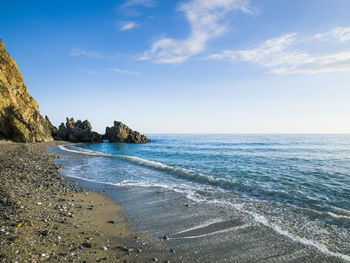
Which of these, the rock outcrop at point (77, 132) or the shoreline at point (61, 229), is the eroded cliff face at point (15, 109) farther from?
the shoreline at point (61, 229)

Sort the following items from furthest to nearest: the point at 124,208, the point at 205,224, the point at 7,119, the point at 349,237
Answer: the point at 7,119, the point at 124,208, the point at 205,224, the point at 349,237

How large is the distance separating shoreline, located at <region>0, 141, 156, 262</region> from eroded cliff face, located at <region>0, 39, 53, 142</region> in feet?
140

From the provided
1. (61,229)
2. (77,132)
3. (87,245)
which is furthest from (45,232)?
(77,132)

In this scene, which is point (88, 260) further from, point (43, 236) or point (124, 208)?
point (124, 208)

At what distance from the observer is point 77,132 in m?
73.0

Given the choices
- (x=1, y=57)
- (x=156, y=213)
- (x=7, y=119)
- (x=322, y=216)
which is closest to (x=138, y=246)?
(x=156, y=213)

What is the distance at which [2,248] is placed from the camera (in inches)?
183

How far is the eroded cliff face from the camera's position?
4091cm

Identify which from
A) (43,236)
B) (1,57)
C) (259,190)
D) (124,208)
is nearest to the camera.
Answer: (43,236)

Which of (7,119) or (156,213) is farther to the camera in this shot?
(7,119)

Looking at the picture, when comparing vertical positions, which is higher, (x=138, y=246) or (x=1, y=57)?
(x=1, y=57)

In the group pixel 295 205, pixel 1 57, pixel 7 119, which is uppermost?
pixel 1 57

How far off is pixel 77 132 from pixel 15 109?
32.2m

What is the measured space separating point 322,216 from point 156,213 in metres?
8.06
